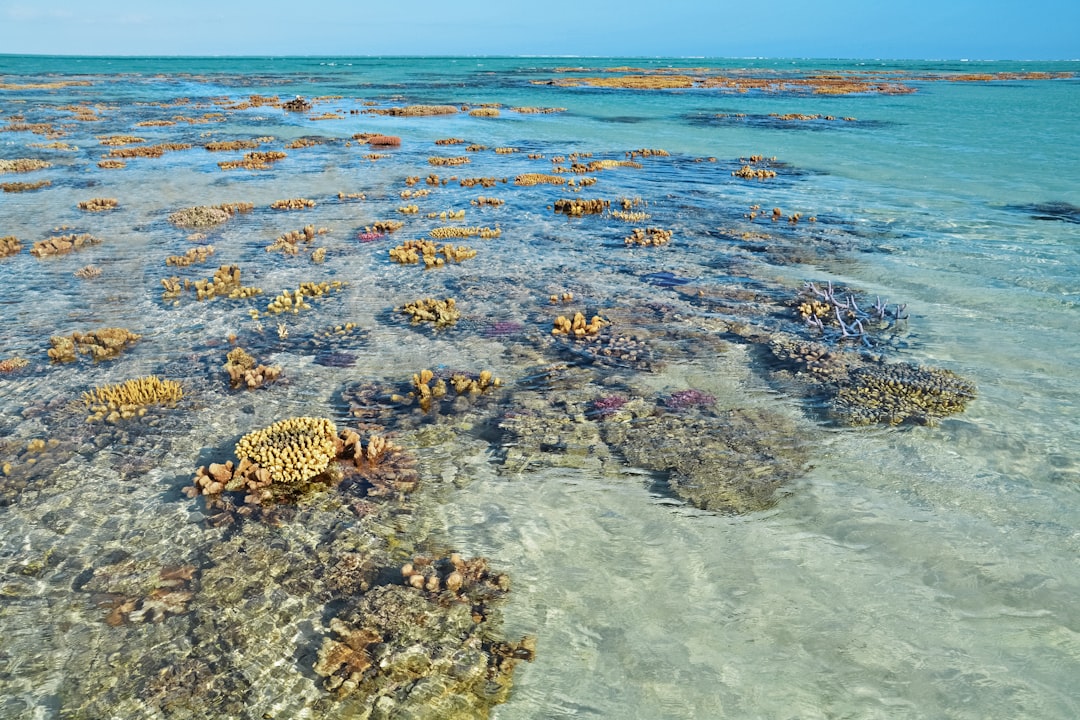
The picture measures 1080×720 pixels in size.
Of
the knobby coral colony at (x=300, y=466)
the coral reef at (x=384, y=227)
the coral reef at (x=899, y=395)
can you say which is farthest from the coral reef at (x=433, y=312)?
the coral reef at (x=384, y=227)

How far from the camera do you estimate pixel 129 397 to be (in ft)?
30.2

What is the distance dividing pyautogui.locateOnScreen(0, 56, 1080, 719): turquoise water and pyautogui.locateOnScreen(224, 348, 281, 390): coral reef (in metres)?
0.33

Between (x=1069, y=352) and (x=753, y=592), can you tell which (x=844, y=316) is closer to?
(x=1069, y=352)

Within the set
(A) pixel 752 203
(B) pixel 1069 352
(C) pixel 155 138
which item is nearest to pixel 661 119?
(A) pixel 752 203

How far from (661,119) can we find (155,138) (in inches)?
1361

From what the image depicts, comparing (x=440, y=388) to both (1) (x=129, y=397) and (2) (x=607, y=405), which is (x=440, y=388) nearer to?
(2) (x=607, y=405)

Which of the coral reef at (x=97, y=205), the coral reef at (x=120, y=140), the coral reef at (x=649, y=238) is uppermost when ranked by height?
the coral reef at (x=120, y=140)

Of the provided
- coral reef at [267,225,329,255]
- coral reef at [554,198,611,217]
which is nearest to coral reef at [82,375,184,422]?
coral reef at [267,225,329,255]

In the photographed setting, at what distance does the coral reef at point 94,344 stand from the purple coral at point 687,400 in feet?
30.4

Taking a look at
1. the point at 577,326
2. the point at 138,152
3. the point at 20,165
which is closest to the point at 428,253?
the point at 577,326

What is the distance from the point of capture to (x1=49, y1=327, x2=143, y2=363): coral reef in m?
10.6

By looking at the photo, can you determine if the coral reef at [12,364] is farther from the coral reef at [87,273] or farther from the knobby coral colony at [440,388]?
the knobby coral colony at [440,388]

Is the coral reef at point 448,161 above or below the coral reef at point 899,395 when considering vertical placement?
above

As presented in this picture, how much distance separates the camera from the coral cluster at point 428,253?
1589 centimetres
